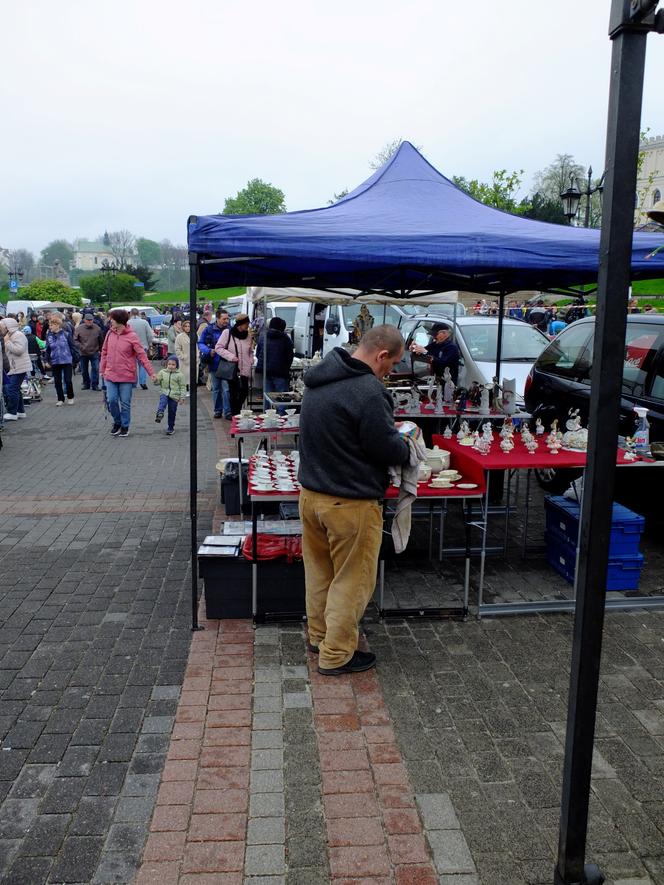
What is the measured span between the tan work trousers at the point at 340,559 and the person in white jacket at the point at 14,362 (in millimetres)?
9892

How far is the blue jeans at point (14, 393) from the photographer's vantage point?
43.8 feet

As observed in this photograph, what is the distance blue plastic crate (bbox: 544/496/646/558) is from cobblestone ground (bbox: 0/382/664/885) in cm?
41

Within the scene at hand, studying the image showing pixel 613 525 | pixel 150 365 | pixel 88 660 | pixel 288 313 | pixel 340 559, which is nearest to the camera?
pixel 340 559

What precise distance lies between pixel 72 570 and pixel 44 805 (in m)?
3.02

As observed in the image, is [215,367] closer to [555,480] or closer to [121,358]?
[121,358]

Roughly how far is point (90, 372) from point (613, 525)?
53.5ft

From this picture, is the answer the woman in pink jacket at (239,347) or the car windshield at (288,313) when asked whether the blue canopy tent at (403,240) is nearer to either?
the woman in pink jacket at (239,347)

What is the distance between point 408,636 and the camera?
15.6 feet

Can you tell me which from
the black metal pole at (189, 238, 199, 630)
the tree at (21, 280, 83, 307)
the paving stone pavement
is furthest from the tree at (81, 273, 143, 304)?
the black metal pole at (189, 238, 199, 630)

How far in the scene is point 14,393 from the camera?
13758 millimetres

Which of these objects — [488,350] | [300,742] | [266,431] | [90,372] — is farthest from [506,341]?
[90,372]

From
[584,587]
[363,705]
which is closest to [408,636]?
[363,705]

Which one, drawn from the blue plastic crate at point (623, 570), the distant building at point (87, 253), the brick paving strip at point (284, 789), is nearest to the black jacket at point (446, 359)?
the blue plastic crate at point (623, 570)

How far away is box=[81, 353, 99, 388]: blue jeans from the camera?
1848 cm
